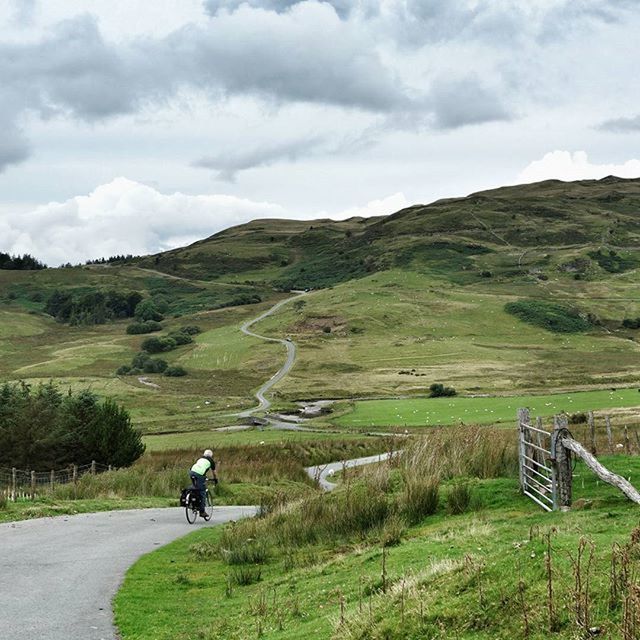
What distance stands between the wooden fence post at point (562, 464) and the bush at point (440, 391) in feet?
271

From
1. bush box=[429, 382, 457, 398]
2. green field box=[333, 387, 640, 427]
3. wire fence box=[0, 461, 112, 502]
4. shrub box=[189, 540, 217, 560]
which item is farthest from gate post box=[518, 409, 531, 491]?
bush box=[429, 382, 457, 398]

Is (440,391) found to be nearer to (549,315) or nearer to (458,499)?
(549,315)

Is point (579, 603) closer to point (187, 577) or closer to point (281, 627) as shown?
point (281, 627)

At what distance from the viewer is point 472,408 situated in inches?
2918

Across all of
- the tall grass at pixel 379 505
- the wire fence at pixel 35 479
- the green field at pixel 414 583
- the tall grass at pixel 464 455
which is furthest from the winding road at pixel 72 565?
the tall grass at pixel 464 455

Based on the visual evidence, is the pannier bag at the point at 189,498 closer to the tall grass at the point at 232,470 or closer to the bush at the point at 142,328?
the tall grass at the point at 232,470

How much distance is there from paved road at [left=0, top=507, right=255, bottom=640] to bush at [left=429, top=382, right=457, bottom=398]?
74.5 metres

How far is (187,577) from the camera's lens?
49.1 feet

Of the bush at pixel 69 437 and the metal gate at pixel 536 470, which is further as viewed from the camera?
the bush at pixel 69 437

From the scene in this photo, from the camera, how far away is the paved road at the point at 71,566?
1093cm

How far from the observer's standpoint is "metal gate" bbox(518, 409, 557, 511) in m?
15.4

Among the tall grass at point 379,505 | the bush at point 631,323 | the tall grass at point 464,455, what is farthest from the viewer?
the bush at point 631,323

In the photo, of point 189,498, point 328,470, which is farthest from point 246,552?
point 328,470

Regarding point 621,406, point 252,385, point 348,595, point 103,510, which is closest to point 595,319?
point 252,385
